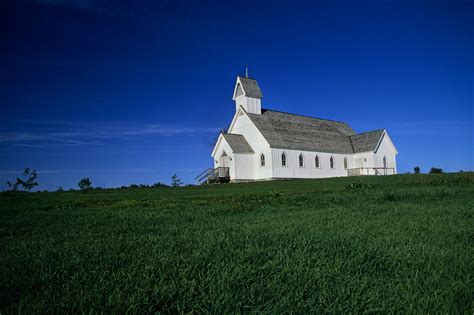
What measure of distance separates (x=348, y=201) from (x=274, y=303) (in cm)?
875

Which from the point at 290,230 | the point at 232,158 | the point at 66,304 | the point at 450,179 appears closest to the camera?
the point at 66,304

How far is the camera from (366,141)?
48.2 metres

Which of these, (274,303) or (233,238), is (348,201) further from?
(274,303)

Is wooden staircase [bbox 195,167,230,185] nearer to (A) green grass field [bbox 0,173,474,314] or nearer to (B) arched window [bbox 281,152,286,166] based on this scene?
(B) arched window [bbox 281,152,286,166]

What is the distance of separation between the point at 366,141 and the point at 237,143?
18.0 m

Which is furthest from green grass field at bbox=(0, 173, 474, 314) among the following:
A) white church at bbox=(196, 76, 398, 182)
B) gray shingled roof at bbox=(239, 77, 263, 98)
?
gray shingled roof at bbox=(239, 77, 263, 98)

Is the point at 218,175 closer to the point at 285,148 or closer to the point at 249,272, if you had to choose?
the point at 285,148

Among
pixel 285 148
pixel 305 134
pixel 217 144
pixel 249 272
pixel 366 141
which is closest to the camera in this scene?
pixel 249 272

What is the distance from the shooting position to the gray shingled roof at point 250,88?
44844 millimetres

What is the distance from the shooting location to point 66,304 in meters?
2.57

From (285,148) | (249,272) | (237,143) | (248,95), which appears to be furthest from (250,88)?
(249,272)

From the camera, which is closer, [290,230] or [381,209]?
[290,230]

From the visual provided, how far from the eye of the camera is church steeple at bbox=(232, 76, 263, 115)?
4466 cm

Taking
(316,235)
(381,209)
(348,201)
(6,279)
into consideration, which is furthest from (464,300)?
(348,201)
